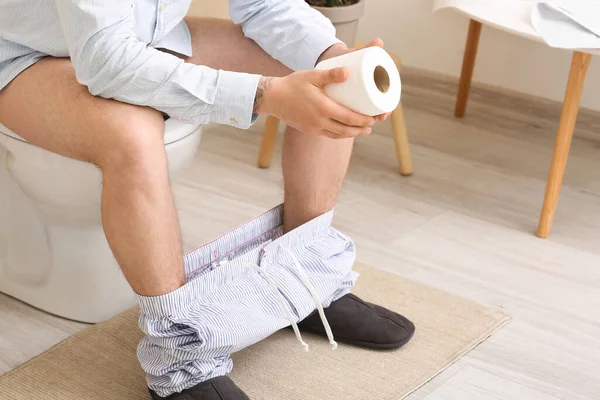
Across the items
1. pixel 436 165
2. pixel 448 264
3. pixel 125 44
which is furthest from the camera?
pixel 436 165

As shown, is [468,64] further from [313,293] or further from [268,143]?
[313,293]

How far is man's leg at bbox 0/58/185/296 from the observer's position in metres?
1.14

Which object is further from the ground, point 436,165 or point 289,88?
point 289,88

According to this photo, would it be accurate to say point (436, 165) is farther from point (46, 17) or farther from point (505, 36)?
point (46, 17)

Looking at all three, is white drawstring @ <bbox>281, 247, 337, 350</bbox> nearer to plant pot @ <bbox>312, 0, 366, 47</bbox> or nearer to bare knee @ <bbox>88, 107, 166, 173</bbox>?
bare knee @ <bbox>88, 107, 166, 173</bbox>

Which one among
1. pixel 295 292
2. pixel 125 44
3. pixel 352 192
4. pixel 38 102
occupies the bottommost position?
pixel 352 192

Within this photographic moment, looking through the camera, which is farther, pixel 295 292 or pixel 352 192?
pixel 352 192

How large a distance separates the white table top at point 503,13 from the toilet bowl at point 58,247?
28.7 inches

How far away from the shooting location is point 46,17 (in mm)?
1243

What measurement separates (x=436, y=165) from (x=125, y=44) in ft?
3.86

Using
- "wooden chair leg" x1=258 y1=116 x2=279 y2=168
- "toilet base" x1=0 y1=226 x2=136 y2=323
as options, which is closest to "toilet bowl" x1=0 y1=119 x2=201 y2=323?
"toilet base" x1=0 y1=226 x2=136 y2=323

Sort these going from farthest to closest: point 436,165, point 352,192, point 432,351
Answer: point 436,165, point 352,192, point 432,351

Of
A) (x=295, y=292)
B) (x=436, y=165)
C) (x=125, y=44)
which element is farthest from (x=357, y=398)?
(x=436, y=165)

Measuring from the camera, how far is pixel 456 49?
2.57 metres
